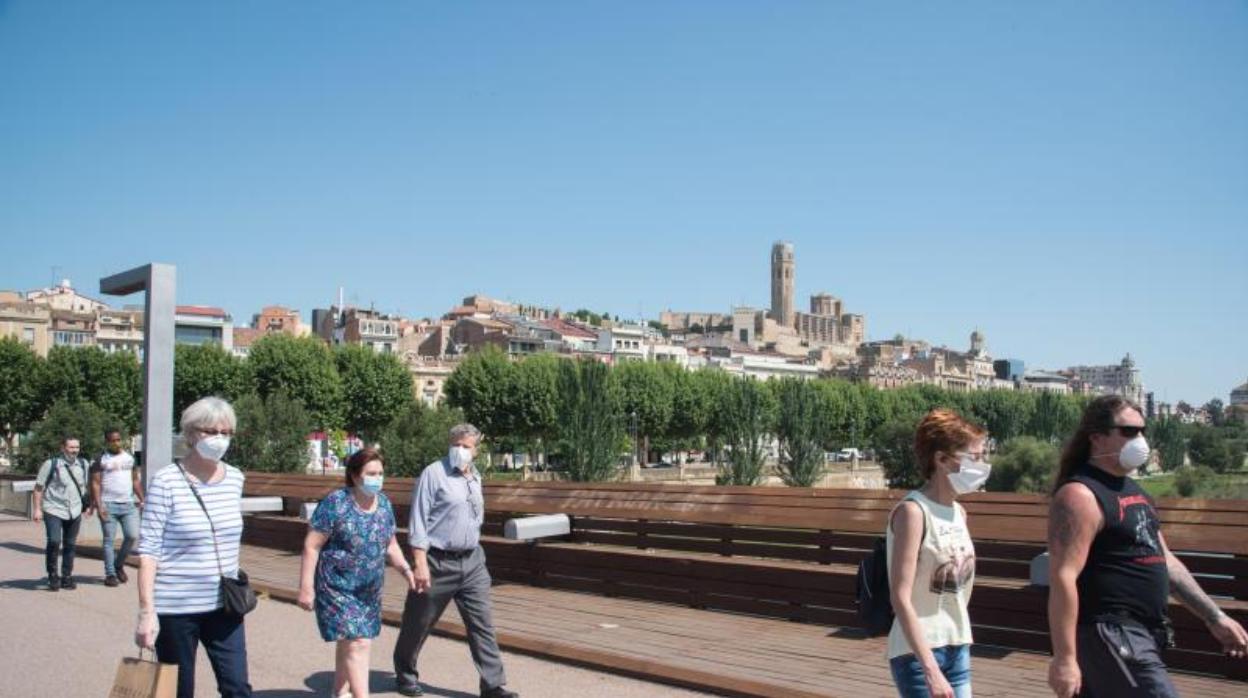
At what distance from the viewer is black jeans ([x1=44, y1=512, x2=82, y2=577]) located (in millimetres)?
11859

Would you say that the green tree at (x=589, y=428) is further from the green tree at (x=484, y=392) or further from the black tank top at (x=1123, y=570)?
the black tank top at (x=1123, y=570)

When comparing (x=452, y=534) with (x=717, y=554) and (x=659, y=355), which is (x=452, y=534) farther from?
(x=659, y=355)

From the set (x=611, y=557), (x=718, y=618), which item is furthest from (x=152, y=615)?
(x=611, y=557)

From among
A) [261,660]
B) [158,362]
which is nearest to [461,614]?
[261,660]

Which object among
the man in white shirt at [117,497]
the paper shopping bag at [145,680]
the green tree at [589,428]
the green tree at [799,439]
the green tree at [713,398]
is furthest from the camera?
the green tree at [713,398]

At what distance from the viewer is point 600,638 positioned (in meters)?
8.61

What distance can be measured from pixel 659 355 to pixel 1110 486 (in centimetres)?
14601

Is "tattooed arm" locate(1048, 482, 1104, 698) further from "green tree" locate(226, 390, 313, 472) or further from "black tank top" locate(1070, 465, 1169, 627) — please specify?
"green tree" locate(226, 390, 313, 472)

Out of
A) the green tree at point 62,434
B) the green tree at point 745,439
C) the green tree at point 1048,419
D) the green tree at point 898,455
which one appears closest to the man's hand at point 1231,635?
the green tree at point 62,434

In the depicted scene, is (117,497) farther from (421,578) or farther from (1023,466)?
(1023,466)

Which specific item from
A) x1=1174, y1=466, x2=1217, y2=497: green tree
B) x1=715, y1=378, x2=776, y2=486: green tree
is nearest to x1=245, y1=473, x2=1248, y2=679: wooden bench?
x1=715, y1=378, x2=776, y2=486: green tree

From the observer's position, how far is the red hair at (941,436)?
4.32 m

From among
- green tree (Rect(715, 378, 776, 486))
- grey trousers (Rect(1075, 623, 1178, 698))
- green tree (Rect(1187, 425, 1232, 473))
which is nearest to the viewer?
→ grey trousers (Rect(1075, 623, 1178, 698))

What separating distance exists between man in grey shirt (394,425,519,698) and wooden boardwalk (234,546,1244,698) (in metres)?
0.96
